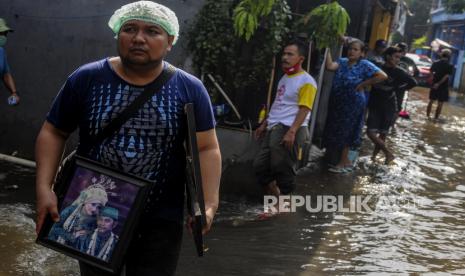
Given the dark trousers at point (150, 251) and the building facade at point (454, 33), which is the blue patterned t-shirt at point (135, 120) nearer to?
the dark trousers at point (150, 251)

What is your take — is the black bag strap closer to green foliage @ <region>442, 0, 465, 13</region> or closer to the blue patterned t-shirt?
the blue patterned t-shirt

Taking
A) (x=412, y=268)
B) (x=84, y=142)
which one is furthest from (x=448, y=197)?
(x=84, y=142)

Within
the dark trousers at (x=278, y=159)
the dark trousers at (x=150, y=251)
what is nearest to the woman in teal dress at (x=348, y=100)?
the dark trousers at (x=278, y=159)

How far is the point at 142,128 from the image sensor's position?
7.81 ft

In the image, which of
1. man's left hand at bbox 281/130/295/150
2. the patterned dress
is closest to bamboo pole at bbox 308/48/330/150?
the patterned dress

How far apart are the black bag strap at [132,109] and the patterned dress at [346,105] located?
521cm

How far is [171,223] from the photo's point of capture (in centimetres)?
253

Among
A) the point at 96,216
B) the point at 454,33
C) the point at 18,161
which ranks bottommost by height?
the point at 18,161

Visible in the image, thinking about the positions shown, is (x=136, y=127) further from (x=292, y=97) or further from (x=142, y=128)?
(x=292, y=97)

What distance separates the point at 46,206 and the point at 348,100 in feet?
18.5

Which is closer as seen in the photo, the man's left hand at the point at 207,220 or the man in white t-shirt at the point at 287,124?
the man's left hand at the point at 207,220

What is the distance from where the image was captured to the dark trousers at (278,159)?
5520 millimetres

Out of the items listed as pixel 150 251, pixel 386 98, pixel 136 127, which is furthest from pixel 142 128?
pixel 386 98

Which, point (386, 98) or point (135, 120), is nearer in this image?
point (135, 120)
